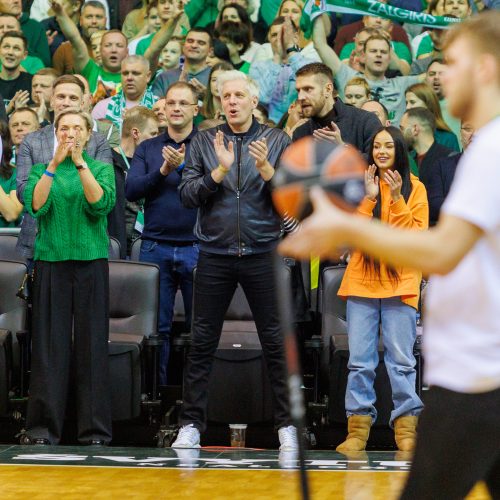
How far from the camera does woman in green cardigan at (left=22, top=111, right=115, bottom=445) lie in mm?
6895

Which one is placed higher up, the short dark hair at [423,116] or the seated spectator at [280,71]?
the seated spectator at [280,71]

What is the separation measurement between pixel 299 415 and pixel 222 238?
→ 3.78 m

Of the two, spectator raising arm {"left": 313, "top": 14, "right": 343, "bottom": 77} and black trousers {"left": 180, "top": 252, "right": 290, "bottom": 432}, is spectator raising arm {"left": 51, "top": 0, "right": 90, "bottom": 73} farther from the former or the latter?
black trousers {"left": 180, "top": 252, "right": 290, "bottom": 432}

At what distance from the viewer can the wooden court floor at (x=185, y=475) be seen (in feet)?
17.5

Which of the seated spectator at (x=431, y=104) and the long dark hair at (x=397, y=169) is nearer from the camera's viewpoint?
the long dark hair at (x=397, y=169)

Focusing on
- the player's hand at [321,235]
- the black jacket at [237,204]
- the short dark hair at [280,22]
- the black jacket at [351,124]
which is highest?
the short dark hair at [280,22]

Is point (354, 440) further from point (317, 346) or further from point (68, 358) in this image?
point (68, 358)

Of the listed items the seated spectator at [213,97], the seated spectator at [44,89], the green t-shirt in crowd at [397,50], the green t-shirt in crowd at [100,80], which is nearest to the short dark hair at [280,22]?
the green t-shirt in crowd at [397,50]

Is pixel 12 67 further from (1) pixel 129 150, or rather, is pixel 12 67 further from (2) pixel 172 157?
(2) pixel 172 157

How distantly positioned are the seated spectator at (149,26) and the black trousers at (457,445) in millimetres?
8259

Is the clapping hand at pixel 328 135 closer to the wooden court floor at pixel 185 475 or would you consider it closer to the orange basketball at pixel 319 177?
the wooden court floor at pixel 185 475

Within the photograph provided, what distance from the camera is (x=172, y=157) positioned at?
24.6ft

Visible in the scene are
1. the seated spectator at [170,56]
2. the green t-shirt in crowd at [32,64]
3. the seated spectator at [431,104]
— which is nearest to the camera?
the seated spectator at [431,104]

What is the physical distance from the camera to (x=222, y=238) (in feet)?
22.3
